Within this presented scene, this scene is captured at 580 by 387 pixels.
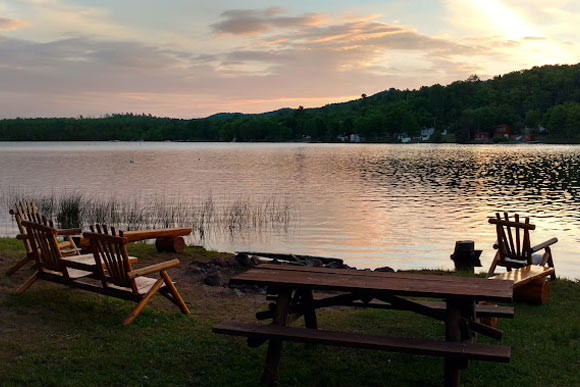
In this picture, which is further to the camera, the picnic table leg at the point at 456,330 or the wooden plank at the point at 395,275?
the wooden plank at the point at 395,275

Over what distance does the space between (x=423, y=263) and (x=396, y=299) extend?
11.1 meters

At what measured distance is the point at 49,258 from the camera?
7957 millimetres

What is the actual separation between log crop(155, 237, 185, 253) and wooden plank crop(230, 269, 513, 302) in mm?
7597

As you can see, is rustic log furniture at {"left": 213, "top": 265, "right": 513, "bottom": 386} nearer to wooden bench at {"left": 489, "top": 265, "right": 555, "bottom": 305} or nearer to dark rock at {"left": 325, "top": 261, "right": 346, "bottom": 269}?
wooden bench at {"left": 489, "top": 265, "right": 555, "bottom": 305}

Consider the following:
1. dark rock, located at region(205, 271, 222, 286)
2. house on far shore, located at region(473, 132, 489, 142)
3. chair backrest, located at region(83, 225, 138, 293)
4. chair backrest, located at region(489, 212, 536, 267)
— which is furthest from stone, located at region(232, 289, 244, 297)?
house on far shore, located at region(473, 132, 489, 142)

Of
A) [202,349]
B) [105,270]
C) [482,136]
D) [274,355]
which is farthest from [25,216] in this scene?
[482,136]

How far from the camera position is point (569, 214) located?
26.8 meters

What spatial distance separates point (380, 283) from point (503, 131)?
617 ft

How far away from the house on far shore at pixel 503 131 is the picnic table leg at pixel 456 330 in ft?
616

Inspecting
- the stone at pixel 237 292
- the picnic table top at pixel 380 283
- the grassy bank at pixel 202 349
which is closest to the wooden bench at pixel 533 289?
the grassy bank at pixel 202 349

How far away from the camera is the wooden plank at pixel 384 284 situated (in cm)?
518

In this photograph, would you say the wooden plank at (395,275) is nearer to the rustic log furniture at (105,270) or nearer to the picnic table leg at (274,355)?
the picnic table leg at (274,355)

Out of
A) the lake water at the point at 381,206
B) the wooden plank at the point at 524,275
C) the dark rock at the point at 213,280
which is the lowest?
the lake water at the point at 381,206

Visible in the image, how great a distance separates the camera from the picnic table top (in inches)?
205
